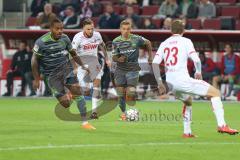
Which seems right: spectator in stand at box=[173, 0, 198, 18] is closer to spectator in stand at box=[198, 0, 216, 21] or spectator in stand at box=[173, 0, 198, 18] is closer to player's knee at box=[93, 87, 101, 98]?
spectator in stand at box=[198, 0, 216, 21]

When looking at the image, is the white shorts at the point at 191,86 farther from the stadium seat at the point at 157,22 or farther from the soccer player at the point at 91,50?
the stadium seat at the point at 157,22

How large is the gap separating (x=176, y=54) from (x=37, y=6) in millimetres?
17426

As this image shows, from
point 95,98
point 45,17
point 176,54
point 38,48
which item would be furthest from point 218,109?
point 45,17

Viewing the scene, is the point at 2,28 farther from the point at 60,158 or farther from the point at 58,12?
the point at 60,158

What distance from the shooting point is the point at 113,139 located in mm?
13352

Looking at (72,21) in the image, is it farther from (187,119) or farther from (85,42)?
(187,119)

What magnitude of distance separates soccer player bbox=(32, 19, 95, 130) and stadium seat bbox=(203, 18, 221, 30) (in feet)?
38.3

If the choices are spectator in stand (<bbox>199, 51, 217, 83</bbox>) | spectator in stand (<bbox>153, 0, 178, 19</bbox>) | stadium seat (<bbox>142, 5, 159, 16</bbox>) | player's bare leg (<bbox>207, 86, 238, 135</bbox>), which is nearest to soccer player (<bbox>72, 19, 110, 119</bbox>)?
player's bare leg (<bbox>207, 86, 238, 135</bbox>)

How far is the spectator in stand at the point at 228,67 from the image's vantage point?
990 inches

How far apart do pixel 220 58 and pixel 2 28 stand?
8669 millimetres

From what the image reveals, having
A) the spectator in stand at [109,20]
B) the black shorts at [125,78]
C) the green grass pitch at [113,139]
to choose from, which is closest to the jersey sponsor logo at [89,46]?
the black shorts at [125,78]

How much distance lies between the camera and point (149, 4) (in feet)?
96.5

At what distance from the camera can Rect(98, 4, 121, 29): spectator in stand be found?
27141mm

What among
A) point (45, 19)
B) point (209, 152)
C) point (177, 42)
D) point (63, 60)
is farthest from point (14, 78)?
point (209, 152)
